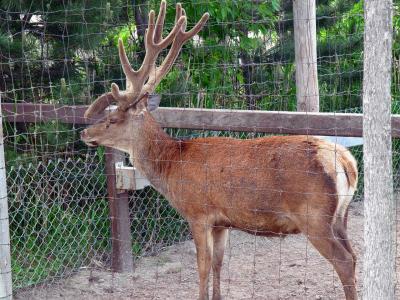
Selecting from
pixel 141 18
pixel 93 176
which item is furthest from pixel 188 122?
pixel 141 18

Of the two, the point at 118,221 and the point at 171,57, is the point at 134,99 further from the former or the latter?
the point at 118,221

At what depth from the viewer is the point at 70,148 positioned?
6.93 metres

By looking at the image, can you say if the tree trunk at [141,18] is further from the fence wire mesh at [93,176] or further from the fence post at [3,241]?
the fence post at [3,241]

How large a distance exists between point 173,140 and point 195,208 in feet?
2.25

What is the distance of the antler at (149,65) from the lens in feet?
19.9

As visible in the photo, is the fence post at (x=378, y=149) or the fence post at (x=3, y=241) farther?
the fence post at (x=3, y=241)

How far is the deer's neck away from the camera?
20.5ft

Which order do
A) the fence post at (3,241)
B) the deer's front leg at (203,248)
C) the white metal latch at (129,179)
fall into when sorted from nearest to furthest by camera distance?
the fence post at (3,241) < the deer's front leg at (203,248) < the white metal latch at (129,179)

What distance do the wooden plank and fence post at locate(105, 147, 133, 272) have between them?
51 cm

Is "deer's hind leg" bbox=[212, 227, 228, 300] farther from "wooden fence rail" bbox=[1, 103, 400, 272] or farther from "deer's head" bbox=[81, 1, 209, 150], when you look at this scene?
"deer's head" bbox=[81, 1, 209, 150]

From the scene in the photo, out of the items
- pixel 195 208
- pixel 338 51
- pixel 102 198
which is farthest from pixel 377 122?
pixel 338 51

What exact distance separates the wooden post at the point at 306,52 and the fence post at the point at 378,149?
320cm

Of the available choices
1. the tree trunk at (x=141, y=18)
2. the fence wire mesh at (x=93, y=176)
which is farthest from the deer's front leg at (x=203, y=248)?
the tree trunk at (x=141, y=18)

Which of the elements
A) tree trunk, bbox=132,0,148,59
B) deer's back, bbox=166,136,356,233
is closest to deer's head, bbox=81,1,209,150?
deer's back, bbox=166,136,356,233
